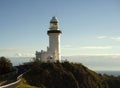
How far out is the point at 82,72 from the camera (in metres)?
66.6

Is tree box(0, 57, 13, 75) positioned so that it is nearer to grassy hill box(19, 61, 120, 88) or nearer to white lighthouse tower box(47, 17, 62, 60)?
grassy hill box(19, 61, 120, 88)

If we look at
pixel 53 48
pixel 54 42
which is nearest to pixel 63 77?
pixel 53 48

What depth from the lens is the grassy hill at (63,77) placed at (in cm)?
5666

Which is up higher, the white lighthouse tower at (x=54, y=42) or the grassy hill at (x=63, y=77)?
the white lighthouse tower at (x=54, y=42)

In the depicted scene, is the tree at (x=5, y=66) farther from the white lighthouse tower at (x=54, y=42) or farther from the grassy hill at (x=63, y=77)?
the white lighthouse tower at (x=54, y=42)

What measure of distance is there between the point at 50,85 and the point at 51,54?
1715 centimetres

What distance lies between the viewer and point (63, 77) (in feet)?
202

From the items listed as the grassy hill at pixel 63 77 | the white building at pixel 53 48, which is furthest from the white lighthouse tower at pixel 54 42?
the grassy hill at pixel 63 77

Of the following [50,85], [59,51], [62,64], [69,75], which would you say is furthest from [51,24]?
[50,85]

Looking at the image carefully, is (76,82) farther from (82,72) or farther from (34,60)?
(34,60)

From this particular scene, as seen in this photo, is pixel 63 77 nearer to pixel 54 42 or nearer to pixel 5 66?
pixel 5 66

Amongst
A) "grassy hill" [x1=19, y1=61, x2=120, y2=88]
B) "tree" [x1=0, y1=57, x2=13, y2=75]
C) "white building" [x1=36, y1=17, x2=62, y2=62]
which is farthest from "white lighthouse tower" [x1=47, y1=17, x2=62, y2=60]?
"tree" [x1=0, y1=57, x2=13, y2=75]

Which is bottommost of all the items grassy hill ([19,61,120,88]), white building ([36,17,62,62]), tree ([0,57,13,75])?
grassy hill ([19,61,120,88])

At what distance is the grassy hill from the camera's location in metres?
56.7
